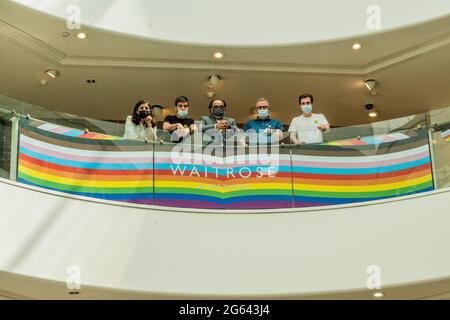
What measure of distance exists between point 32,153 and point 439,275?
15.8ft

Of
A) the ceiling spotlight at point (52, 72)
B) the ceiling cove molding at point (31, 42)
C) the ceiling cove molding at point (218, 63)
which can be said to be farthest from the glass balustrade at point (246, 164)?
the ceiling spotlight at point (52, 72)

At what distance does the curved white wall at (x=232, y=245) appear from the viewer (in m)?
10.7

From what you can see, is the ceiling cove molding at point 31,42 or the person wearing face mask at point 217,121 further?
the ceiling cove molding at point 31,42

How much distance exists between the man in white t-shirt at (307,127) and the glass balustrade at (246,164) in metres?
0.14

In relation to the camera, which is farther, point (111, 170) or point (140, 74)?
point (140, 74)

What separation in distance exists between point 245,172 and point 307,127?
1.30m

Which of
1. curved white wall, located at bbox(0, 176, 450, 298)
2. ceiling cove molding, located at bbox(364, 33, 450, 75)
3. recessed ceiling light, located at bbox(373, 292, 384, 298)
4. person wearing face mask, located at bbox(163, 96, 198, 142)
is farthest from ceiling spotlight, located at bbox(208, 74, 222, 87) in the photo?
recessed ceiling light, located at bbox(373, 292, 384, 298)

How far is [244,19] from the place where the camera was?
13750mm

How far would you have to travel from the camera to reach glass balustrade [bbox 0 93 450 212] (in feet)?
36.9

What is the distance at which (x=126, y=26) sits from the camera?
13336mm

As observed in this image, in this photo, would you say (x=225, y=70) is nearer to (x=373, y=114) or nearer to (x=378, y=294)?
(x=373, y=114)

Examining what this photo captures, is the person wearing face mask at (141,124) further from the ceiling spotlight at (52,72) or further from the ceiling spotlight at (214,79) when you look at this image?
the ceiling spotlight at (52,72)
